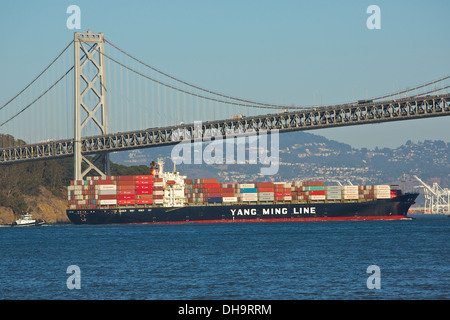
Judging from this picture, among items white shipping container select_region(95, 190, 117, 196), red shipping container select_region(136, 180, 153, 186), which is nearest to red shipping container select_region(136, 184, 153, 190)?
red shipping container select_region(136, 180, 153, 186)

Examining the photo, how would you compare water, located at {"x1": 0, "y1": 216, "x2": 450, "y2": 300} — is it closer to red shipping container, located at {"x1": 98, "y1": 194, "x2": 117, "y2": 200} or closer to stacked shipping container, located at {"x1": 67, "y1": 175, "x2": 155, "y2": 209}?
stacked shipping container, located at {"x1": 67, "y1": 175, "x2": 155, "y2": 209}

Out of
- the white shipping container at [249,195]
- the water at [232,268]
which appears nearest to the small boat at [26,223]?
the white shipping container at [249,195]

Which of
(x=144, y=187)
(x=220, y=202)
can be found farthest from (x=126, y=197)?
(x=220, y=202)

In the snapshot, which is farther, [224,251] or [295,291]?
[224,251]
